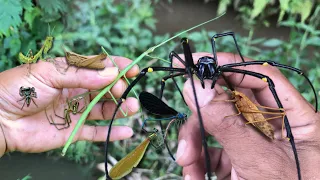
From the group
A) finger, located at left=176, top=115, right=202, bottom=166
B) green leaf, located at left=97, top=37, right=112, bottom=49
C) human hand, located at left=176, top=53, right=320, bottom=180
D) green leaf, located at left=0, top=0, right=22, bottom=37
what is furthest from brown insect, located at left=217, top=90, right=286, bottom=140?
green leaf, located at left=97, top=37, right=112, bottom=49

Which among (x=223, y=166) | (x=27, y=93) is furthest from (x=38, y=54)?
(x=223, y=166)

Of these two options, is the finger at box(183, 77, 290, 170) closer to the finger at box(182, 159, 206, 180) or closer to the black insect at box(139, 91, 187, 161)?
the black insect at box(139, 91, 187, 161)

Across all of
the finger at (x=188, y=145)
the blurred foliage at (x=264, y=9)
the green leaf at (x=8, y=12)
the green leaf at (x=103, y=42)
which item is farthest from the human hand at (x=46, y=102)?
the blurred foliage at (x=264, y=9)

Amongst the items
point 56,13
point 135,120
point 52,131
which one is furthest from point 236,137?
point 56,13

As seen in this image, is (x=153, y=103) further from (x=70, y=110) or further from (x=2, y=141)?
(x=2, y=141)

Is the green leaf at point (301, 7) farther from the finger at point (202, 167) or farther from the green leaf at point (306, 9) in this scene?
the finger at point (202, 167)

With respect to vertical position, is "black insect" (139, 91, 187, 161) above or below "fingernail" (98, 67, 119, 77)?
below

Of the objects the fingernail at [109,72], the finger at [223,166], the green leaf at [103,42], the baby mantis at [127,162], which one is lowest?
the finger at [223,166]
